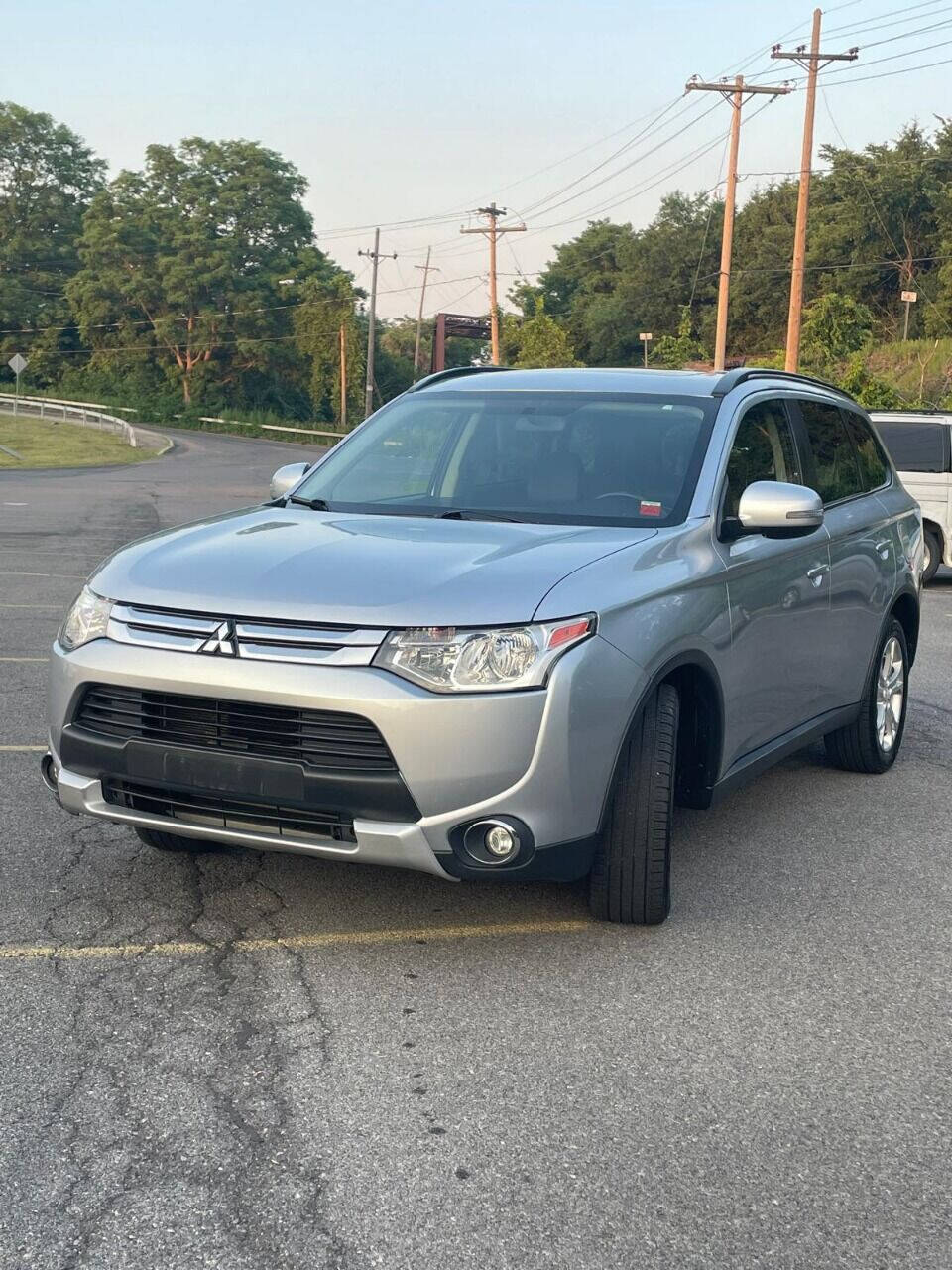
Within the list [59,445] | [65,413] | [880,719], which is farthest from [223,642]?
[65,413]

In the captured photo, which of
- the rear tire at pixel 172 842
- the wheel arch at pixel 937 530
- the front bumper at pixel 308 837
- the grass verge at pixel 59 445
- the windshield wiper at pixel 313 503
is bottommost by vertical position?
the grass verge at pixel 59 445

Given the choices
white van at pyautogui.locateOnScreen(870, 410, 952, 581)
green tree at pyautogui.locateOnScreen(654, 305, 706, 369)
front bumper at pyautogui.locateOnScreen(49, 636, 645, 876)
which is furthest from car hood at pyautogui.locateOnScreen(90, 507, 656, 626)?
green tree at pyautogui.locateOnScreen(654, 305, 706, 369)

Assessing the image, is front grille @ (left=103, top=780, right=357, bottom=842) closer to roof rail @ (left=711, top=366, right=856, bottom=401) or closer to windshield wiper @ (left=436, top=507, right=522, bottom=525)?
windshield wiper @ (left=436, top=507, right=522, bottom=525)

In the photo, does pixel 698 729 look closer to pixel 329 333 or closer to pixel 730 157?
pixel 730 157

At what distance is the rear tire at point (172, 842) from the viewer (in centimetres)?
514

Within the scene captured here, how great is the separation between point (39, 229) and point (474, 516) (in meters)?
110

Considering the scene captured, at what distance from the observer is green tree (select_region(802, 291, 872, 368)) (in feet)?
167

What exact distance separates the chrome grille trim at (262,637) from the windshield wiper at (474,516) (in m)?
1.15

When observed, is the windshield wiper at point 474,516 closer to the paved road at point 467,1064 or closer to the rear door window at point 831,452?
the paved road at point 467,1064

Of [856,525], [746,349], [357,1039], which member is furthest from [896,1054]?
[746,349]

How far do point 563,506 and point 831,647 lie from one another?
153 cm

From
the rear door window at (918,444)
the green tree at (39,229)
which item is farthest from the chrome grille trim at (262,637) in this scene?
the green tree at (39,229)

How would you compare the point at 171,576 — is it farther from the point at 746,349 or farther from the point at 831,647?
the point at 746,349

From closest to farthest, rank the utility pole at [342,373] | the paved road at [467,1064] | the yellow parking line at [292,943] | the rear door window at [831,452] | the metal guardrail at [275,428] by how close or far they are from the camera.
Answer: the paved road at [467,1064] → the yellow parking line at [292,943] → the rear door window at [831,452] → the metal guardrail at [275,428] → the utility pole at [342,373]
